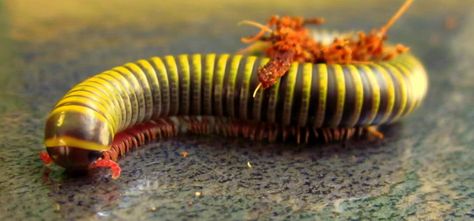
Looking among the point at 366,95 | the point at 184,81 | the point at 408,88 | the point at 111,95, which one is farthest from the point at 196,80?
the point at 408,88

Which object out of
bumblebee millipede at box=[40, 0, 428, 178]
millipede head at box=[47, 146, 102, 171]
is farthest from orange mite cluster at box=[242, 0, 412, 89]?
millipede head at box=[47, 146, 102, 171]

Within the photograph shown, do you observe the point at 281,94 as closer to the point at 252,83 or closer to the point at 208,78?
the point at 252,83

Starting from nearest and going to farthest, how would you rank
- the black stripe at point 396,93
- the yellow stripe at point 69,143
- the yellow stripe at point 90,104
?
the yellow stripe at point 69,143 < the yellow stripe at point 90,104 < the black stripe at point 396,93

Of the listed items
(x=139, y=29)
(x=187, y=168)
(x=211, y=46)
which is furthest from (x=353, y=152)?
(x=139, y=29)

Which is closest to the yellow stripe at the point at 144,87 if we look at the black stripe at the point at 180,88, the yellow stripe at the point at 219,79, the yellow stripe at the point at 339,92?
Result: the black stripe at the point at 180,88

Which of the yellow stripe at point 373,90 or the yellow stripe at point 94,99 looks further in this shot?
the yellow stripe at point 373,90

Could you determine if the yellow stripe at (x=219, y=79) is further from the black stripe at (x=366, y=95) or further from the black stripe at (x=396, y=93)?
the black stripe at (x=396, y=93)

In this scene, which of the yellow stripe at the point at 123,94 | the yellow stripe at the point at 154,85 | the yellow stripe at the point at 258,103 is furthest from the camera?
the yellow stripe at the point at 258,103

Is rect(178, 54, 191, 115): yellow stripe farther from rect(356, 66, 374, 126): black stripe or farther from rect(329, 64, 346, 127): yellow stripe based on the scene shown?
rect(356, 66, 374, 126): black stripe
